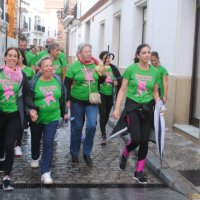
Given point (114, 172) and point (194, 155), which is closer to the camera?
point (114, 172)

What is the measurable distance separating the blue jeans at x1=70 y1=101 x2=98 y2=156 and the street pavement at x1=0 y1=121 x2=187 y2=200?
0.84ft

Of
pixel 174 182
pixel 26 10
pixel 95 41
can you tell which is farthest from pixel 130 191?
pixel 26 10

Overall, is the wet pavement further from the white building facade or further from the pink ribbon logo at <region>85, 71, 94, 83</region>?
the white building facade

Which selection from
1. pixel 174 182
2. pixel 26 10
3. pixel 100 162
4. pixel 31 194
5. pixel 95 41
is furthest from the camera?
pixel 26 10

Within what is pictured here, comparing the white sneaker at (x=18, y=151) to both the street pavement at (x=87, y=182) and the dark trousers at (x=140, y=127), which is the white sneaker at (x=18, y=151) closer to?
the street pavement at (x=87, y=182)

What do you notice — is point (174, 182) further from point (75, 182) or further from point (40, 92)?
point (40, 92)

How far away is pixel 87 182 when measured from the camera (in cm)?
629

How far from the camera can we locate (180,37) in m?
9.85

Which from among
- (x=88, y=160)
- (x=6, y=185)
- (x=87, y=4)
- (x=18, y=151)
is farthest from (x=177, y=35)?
(x=87, y=4)

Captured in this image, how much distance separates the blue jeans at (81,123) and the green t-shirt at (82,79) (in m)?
0.16

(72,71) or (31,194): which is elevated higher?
(72,71)

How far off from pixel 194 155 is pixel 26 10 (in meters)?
66.1

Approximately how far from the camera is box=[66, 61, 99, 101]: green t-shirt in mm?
7031

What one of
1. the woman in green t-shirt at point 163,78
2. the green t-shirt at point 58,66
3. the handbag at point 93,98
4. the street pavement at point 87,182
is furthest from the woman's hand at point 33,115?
the green t-shirt at point 58,66
